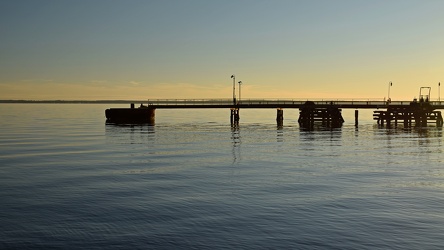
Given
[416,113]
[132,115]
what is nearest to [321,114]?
[416,113]

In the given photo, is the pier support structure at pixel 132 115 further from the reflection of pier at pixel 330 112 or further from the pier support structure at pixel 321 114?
the pier support structure at pixel 321 114

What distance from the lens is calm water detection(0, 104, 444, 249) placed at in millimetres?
20375

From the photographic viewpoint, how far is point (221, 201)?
91.1 ft

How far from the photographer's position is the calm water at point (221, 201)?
20375 millimetres

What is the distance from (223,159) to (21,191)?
2126 centimetres

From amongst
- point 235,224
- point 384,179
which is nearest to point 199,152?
point 384,179

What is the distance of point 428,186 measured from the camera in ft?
109

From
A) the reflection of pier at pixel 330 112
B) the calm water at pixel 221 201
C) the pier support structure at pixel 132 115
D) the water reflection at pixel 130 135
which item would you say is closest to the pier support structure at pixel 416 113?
the reflection of pier at pixel 330 112

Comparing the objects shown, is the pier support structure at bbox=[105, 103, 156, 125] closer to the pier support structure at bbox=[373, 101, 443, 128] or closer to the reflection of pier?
the reflection of pier

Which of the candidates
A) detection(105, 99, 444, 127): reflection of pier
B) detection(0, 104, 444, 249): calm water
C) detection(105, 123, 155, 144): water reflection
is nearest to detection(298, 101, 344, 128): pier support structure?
detection(105, 99, 444, 127): reflection of pier

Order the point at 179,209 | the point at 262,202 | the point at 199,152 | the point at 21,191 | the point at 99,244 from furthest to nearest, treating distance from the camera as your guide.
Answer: the point at 199,152 → the point at 21,191 → the point at 262,202 → the point at 179,209 → the point at 99,244

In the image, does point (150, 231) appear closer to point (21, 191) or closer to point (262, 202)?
point (262, 202)

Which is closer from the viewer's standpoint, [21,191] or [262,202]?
[262,202]

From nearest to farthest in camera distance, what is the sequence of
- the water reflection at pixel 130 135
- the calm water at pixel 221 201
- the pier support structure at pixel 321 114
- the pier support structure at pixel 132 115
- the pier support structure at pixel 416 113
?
the calm water at pixel 221 201 → the water reflection at pixel 130 135 → the pier support structure at pixel 416 113 → the pier support structure at pixel 321 114 → the pier support structure at pixel 132 115
